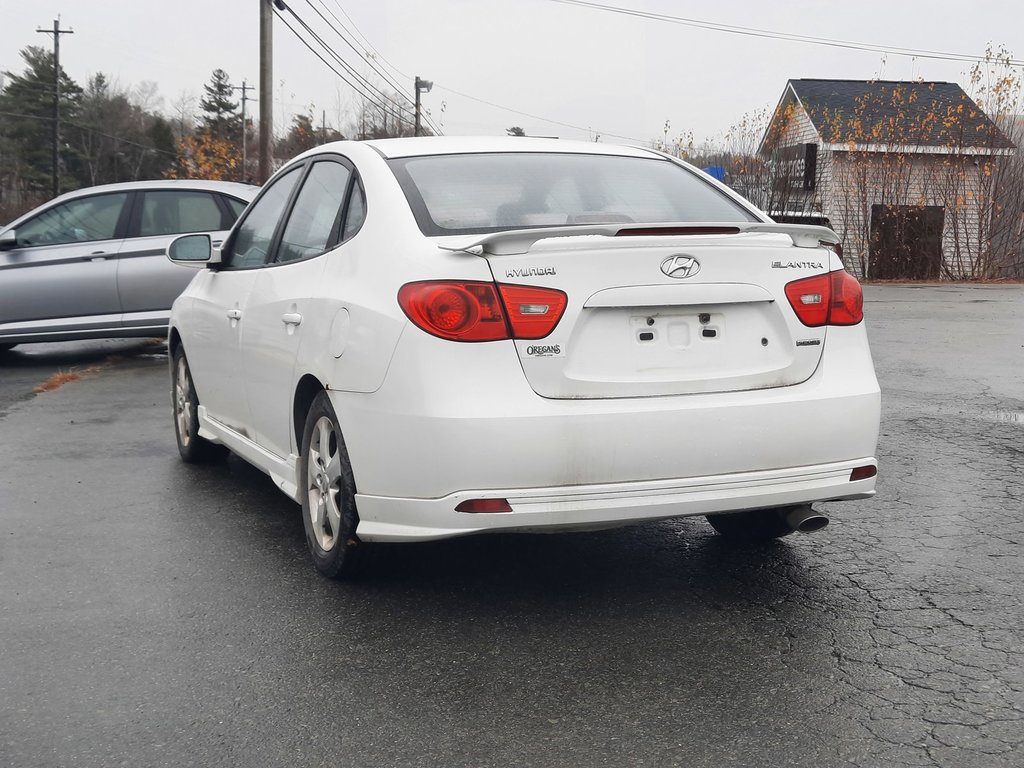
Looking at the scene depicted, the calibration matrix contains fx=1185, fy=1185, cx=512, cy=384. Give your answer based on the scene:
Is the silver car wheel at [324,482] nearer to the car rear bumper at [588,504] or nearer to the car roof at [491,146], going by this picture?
the car rear bumper at [588,504]

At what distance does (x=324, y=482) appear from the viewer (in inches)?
175

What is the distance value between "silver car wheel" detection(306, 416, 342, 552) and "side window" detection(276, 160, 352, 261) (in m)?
0.77

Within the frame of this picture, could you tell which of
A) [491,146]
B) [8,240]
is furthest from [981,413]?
[8,240]

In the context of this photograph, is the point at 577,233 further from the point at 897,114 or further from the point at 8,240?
the point at 897,114

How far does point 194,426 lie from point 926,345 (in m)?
8.76

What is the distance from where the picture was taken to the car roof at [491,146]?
188 inches

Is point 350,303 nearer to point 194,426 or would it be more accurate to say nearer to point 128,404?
point 194,426

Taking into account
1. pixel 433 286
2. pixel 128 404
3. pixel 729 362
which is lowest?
pixel 128 404

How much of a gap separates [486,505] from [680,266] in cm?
102

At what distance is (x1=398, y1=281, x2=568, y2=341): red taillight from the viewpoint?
12.3 ft

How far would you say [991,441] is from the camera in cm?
736

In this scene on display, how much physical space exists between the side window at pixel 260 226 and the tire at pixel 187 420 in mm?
967

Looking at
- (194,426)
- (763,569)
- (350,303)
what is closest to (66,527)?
(194,426)

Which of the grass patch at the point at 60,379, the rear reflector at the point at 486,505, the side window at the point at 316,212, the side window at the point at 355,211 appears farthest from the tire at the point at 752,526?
the grass patch at the point at 60,379
